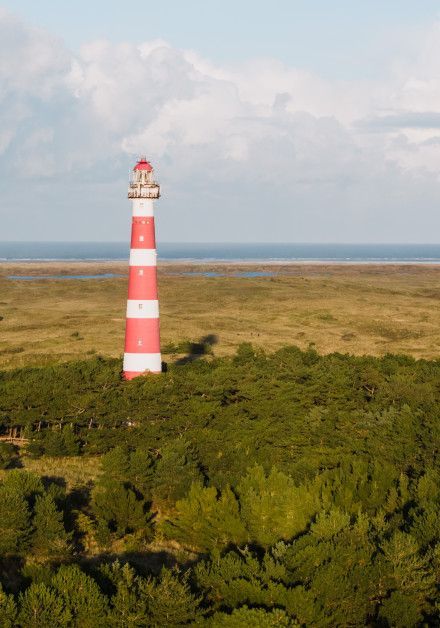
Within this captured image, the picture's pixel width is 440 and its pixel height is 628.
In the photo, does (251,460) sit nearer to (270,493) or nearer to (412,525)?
(270,493)

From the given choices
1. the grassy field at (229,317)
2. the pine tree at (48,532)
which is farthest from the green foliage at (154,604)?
the grassy field at (229,317)

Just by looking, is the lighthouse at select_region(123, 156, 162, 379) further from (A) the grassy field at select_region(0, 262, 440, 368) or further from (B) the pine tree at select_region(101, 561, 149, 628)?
(A) the grassy field at select_region(0, 262, 440, 368)

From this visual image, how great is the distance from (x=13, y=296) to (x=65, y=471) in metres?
101

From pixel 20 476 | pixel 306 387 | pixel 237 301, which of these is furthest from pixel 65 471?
pixel 237 301

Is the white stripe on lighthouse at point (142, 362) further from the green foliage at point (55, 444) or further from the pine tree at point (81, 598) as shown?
the pine tree at point (81, 598)

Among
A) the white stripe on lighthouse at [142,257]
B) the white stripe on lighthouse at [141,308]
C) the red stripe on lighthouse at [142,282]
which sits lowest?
the white stripe on lighthouse at [141,308]

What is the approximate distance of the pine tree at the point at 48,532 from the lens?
84.4 feet

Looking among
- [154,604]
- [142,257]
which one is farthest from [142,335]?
[154,604]

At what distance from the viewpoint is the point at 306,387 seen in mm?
41094

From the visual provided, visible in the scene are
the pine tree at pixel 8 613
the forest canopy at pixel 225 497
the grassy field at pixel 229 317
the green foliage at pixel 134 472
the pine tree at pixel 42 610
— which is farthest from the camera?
the grassy field at pixel 229 317

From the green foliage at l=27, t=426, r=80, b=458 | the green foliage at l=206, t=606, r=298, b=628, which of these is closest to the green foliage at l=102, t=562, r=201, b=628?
the green foliage at l=206, t=606, r=298, b=628

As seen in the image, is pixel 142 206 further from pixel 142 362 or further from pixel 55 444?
pixel 55 444

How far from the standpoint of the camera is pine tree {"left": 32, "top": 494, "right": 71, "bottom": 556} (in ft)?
84.4

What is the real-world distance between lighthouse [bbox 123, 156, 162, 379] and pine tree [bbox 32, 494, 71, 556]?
52.7 feet
